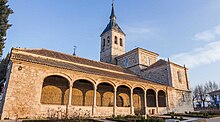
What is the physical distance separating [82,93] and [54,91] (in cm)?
327

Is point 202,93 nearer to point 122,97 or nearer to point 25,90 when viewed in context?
point 122,97

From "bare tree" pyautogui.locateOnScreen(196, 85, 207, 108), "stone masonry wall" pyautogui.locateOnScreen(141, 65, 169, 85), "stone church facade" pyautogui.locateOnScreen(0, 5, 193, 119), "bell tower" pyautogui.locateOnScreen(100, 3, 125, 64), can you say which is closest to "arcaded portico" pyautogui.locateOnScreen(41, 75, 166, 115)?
"stone church facade" pyautogui.locateOnScreen(0, 5, 193, 119)

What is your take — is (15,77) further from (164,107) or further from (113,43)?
(113,43)

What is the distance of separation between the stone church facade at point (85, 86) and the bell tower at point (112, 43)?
A: 24 centimetres

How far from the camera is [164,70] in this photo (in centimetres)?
2534

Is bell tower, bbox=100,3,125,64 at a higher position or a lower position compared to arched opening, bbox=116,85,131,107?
higher

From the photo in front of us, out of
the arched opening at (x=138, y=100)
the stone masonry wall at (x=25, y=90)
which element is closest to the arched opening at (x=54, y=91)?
the stone masonry wall at (x=25, y=90)

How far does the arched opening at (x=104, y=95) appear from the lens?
18.6 m

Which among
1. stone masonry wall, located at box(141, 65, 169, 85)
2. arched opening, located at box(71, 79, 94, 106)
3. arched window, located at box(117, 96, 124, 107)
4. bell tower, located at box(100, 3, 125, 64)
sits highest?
bell tower, located at box(100, 3, 125, 64)

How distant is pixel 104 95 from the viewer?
62.9ft

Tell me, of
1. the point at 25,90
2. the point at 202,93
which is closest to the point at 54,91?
the point at 25,90

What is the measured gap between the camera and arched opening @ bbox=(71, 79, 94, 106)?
16777 mm

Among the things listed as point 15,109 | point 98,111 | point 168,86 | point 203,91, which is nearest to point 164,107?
point 168,86

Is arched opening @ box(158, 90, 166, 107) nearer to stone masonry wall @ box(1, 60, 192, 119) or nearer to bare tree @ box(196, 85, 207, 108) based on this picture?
stone masonry wall @ box(1, 60, 192, 119)
